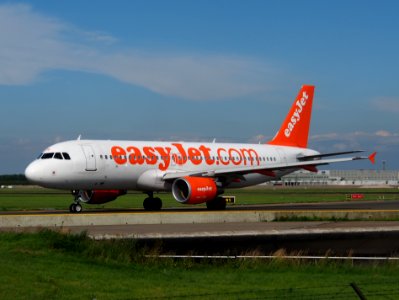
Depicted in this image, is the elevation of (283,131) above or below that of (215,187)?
above

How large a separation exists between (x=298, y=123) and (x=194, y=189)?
15484 millimetres

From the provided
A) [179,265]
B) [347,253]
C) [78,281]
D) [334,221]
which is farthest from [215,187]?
[78,281]

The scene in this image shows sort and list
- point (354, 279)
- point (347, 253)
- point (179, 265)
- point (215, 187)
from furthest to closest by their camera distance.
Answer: point (215, 187) < point (347, 253) < point (179, 265) < point (354, 279)

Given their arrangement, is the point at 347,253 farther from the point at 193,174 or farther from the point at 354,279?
the point at 193,174

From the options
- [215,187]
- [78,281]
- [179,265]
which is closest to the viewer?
[78,281]

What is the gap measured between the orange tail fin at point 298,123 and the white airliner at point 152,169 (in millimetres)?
3212

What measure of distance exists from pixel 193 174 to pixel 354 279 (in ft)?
80.6

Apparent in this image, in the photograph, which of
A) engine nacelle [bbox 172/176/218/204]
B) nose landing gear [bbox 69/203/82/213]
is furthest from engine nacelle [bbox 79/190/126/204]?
nose landing gear [bbox 69/203/82/213]

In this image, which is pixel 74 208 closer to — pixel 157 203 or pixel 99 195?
pixel 99 195

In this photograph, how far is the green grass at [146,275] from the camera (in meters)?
13.5

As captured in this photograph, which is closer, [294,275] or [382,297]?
[382,297]

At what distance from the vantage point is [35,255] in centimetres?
1641

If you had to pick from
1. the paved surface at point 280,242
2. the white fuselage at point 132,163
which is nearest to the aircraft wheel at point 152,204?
the white fuselage at point 132,163

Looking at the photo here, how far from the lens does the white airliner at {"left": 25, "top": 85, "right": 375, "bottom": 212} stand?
37.2m
